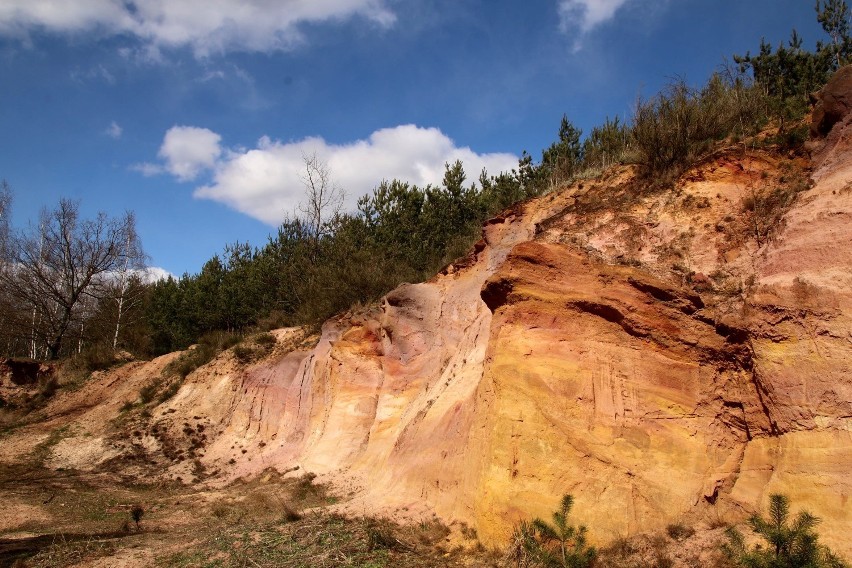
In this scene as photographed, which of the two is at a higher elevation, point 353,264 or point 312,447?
point 353,264

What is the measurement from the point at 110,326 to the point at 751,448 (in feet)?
119

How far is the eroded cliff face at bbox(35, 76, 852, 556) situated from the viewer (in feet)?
23.0

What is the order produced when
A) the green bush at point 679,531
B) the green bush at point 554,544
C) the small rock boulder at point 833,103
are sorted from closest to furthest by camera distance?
the green bush at point 554,544 < the green bush at point 679,531 < the small rock boulder at point 833,103

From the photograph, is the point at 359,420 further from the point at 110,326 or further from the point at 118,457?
the point at 110,326

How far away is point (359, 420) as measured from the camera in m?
16.2

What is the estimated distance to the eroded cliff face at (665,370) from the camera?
23.0 feet

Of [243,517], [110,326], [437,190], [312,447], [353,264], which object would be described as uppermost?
[437,190]

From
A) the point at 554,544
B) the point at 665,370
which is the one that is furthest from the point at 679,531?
the point at 665,370

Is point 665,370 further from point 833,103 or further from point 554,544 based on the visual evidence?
point 833,103

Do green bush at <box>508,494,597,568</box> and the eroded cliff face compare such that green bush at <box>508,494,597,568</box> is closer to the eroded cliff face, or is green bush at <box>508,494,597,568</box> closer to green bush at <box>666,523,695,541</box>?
the eroded cliff face

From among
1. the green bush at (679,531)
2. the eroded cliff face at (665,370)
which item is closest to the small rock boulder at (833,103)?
the eroded cliff face at (665,370)

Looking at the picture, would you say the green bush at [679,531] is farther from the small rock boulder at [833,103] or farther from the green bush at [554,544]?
the small rock boulder at [833,103]

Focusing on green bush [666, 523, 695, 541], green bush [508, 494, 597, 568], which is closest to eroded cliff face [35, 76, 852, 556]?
green bush [666, 523, 695, 541]

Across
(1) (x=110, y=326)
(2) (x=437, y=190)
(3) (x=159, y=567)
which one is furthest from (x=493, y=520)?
(1) (x=110, y=326)
